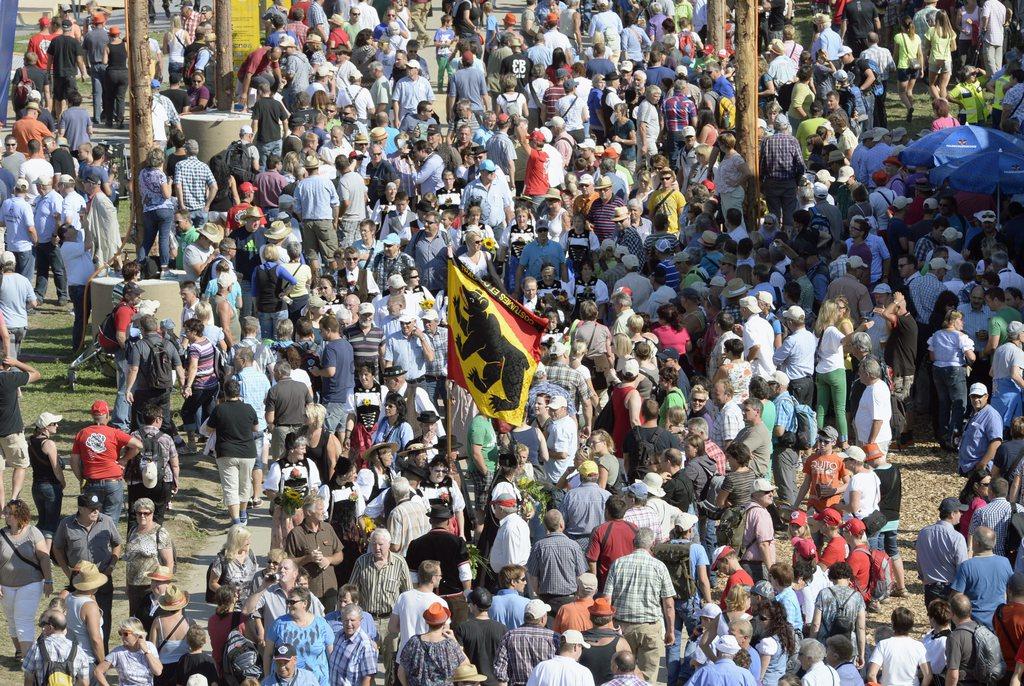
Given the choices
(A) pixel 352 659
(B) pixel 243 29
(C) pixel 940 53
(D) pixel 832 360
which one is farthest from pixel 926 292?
(B) pixel 243 29

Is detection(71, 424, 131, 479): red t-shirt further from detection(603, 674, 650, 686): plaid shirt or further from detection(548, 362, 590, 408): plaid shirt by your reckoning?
detection(603, 674, 650, 686): plaid shirt

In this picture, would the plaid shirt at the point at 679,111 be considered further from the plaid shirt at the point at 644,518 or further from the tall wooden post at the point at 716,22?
the plaid shirt at the point at 644,518

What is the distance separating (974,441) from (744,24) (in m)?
6.79

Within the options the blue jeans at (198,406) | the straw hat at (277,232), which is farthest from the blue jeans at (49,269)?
the blue jeans at (198,406)

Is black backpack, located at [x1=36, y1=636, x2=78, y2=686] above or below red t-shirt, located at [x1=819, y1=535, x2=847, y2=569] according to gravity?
below

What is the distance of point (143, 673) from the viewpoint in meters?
11.1

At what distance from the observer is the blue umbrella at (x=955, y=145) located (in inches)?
729

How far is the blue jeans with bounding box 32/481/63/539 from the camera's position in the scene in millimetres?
14291

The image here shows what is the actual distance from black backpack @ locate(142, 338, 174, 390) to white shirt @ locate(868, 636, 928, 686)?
7502 mm

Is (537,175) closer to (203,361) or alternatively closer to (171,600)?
(203,361)

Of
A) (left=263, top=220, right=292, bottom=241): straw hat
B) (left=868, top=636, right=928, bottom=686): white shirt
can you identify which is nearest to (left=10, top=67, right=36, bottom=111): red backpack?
(left=263, top=220, right=292, bottom=241): straw hat

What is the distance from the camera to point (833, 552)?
12.0 metres

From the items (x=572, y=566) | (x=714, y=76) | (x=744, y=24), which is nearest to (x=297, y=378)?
(x=572, y=566)

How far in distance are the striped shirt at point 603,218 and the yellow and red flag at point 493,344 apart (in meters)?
5.91
